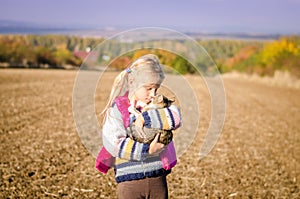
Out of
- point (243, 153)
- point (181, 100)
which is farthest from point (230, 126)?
point (181, 100)

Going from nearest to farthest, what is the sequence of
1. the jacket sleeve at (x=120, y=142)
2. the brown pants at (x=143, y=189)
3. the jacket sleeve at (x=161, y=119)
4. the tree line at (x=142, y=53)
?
the jacket sleeve at (x=161, y=119) < the jacket sleeve at (x=120, y=142) < the brown pants at (x=143, y=189) < the tree line at (x=142, y=53)

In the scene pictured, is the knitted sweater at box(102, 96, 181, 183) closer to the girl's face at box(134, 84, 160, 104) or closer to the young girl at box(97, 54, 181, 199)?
the young girl at box(97, 54, 181, 199)

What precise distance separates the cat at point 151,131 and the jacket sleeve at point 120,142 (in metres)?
0.04

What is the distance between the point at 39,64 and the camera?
153ft

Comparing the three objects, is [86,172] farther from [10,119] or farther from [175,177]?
[10,119]

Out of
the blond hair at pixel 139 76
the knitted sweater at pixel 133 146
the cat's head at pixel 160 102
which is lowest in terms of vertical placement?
the knitted sweater at pixel 133 146

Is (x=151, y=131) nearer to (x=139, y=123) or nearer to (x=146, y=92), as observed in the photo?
(x=139, y=123)

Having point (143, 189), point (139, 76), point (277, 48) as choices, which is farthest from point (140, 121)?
point (277, 48)

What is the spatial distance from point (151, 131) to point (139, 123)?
3.7 inches

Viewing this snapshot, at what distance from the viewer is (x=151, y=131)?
239 cm

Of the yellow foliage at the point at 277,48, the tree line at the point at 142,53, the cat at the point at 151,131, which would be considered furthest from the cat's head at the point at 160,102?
the yellow foliage at the point at 277,48

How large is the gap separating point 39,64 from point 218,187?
Answer: 1715 inches

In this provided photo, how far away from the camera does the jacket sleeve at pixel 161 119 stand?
7.64 feet

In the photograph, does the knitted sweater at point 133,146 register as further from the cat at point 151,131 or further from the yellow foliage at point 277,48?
the yellow foliage at point 277,48
